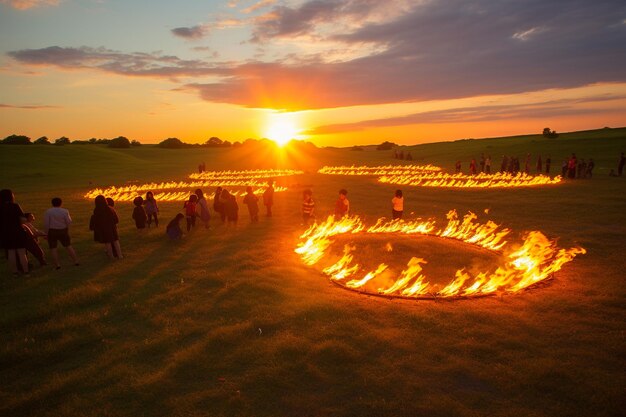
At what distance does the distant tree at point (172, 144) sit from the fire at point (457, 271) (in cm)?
10988

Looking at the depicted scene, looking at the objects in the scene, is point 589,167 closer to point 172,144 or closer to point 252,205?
point 252,205

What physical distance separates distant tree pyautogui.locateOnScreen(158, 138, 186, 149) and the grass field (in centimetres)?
11171

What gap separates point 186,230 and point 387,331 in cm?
1321

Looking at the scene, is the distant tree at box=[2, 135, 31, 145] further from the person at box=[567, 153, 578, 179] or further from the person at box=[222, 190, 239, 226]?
the person at box=[567, 153, 578, 179]

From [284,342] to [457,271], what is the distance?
7141 mm

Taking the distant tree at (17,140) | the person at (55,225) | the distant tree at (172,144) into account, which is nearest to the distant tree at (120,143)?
the distant tree at (172,144)

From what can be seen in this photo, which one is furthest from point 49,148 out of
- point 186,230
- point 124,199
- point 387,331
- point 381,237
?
point 387,331

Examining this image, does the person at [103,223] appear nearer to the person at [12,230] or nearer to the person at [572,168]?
the person at [12,230]

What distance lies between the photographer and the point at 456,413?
6.55m

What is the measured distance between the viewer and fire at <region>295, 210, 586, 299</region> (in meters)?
11.9

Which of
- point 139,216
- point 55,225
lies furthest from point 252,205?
point 55,225

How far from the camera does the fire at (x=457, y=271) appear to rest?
11.9 meters

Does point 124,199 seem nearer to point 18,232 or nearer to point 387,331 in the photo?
point 18,232

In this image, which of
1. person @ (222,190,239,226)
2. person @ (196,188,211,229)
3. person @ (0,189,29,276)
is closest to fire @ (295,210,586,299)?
person @ (222,190,239,226)
